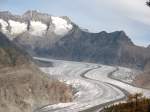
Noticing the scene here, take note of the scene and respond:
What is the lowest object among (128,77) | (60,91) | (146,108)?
(128,77)

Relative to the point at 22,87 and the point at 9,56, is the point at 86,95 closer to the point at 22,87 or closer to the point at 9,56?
the point at 9,56

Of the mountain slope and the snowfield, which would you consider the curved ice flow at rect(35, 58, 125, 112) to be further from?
the mountain slope

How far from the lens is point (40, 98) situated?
9544 cm

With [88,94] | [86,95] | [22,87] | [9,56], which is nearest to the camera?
[22,87]

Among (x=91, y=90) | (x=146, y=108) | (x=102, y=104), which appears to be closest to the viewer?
(x=146, y=108)

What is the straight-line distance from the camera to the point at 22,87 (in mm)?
93750

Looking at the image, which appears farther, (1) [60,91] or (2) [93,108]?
(1) [60,91]

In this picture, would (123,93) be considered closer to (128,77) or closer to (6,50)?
(6,50)

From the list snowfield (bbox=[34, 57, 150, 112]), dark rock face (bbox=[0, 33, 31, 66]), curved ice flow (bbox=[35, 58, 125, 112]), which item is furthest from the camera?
dark rock face (bbox=[0, 33, 31, 66])

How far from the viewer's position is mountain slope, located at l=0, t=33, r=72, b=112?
87.8 m

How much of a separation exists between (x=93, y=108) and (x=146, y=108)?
121ft

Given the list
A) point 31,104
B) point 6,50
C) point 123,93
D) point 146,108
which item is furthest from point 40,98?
point 146,108

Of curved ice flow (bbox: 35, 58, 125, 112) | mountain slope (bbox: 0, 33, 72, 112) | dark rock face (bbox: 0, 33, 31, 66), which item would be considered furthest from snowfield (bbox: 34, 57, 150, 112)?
dark rock face (bbox: 0, 33, 31, 66)

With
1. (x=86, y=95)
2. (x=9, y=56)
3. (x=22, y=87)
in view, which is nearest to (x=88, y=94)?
(x=86, y=95)
